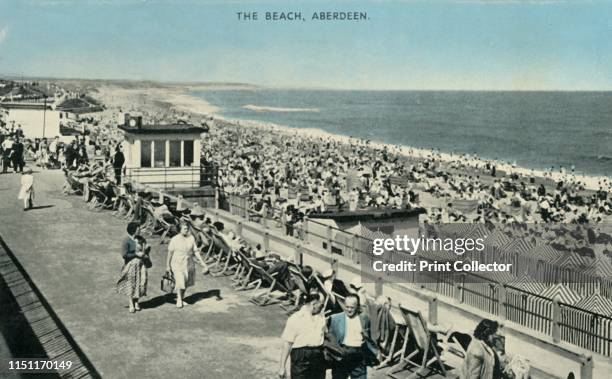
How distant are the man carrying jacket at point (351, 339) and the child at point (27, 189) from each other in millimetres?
12033

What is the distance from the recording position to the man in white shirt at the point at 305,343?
6016 millimetres

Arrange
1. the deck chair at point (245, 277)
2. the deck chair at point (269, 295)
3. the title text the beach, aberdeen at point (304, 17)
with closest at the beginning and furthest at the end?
the deck chair at point (269, 295) < the deck chair at point (245, 277) < the title text the beach, aberdeen at point (304, 17)

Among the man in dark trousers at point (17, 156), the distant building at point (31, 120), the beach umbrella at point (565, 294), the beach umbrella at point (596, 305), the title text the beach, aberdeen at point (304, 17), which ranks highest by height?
the title text the beach, aberdeen at point (304, 17)

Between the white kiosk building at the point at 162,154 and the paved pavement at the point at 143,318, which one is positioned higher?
the white kiosk building at the point at 162,154

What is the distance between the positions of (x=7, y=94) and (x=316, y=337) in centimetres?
3550

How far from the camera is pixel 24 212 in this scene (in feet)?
52.8

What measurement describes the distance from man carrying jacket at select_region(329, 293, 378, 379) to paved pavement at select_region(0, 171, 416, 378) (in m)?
1.29

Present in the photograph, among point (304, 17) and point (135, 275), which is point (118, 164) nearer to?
point (304, 17)

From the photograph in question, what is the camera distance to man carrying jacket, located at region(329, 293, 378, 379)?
6.03 metres

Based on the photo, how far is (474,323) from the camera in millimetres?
9227

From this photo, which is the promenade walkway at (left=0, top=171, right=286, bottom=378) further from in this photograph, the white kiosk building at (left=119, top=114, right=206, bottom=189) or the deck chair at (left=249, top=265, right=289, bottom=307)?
the white kiosk building at (left=119, top=114, right=206, bottom=189)

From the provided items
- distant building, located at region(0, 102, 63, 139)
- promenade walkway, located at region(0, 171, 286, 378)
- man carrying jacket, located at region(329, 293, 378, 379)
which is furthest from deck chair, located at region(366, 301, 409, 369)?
distant building, located at region(0, 102, 63, 139)

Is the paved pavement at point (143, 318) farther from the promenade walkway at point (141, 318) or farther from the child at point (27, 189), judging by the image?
the child at point (27, 189)
